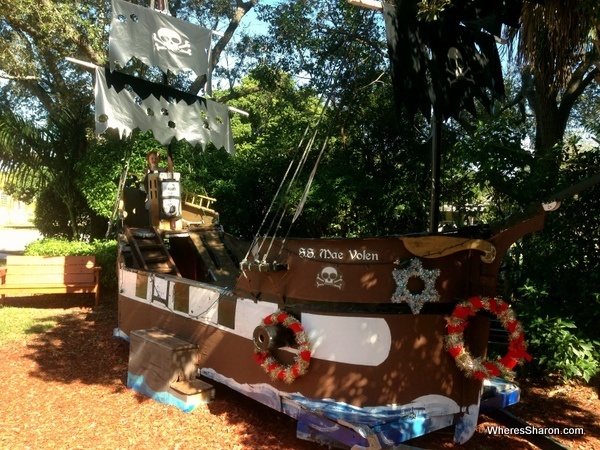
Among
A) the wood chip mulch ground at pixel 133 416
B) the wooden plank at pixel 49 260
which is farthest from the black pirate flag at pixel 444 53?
the wooden plank at pixel 49 260

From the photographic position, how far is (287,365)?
4969mm

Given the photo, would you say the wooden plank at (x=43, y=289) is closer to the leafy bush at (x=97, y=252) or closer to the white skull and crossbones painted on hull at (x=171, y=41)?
the leafy bush at (x=97, y=252)

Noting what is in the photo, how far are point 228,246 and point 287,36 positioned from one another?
4527mm

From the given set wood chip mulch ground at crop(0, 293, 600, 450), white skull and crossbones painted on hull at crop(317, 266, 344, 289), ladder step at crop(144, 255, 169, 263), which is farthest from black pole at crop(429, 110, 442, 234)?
ladder step at crop(144, 255, 169, 263)

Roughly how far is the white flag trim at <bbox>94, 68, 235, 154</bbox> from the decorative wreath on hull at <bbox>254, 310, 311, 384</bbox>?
4.56 meters

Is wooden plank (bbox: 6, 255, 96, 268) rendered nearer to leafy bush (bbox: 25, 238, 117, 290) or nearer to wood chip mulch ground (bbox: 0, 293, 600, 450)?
leafy bush (bbox: 25, 238, 117, 290)

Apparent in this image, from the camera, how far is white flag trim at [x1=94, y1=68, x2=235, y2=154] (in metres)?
8.28

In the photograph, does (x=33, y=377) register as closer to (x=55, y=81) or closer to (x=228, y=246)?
(x=228, y=246)

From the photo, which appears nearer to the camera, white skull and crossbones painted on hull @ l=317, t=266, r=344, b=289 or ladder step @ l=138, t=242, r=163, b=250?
white skull and crossbones painted on hull @ l=317, t=266, r=344, b=289

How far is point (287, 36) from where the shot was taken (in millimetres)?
10586

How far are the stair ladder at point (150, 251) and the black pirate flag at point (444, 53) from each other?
4.14 meters

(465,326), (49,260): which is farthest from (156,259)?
(465,326)

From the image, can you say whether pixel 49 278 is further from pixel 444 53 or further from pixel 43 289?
pixel 444 53

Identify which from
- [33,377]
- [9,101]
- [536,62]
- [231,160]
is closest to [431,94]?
[536,62]
